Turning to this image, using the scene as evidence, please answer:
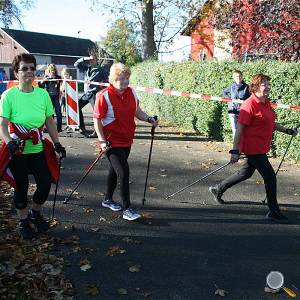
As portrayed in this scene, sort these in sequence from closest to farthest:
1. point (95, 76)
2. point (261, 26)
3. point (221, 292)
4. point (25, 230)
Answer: point (221, 292) < point (25, 230) < point (95, 76) < point (261, 26)

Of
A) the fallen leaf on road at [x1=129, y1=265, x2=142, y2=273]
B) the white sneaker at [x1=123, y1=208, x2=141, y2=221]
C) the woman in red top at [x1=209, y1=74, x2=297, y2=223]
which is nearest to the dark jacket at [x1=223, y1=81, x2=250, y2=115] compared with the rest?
the woman in red top at [x1=209, y1=74, x2=297, y2=223]

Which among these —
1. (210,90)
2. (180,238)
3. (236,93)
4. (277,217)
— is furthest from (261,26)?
(180,238)

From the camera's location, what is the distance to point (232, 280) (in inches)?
167

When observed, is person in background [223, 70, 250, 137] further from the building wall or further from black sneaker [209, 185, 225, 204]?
the building wall

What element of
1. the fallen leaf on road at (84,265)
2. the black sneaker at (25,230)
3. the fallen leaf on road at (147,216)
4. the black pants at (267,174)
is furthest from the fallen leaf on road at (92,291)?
the black pants at (267,174)

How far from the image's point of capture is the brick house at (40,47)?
72.3 meters

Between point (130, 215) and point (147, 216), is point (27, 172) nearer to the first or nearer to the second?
point (130, 215)

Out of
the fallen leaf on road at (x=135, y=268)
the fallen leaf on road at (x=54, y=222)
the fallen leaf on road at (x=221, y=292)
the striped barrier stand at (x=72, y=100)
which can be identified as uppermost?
the striped barrier stand at (x=72, y=100)

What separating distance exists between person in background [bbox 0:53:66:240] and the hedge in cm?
600

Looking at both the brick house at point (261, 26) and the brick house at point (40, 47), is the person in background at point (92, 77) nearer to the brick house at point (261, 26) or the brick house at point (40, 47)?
the brick house at point (261, 26)

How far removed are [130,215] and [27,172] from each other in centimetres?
147

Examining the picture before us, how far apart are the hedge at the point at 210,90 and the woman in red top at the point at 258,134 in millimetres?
3769

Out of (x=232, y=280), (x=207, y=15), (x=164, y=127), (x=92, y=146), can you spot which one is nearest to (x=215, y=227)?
(x=232, y=280)

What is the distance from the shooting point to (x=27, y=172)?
16.5 feet
